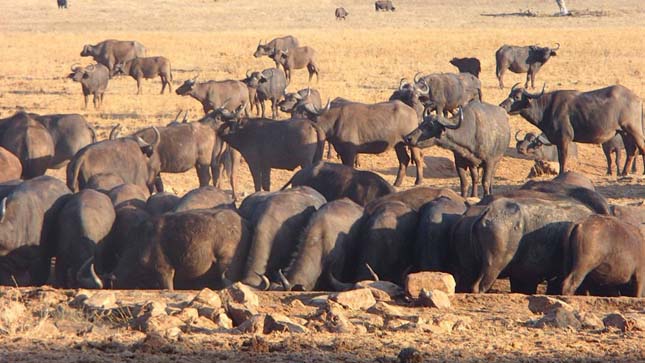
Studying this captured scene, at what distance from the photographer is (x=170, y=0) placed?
267 ft

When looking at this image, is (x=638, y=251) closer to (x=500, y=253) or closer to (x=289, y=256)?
(x=500, y=253)

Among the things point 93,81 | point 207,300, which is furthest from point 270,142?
point 93,81

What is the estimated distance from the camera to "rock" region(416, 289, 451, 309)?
9.27 m

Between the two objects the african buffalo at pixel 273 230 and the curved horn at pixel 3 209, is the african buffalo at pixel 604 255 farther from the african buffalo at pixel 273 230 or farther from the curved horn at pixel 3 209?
the curved horn at pixel 3 209

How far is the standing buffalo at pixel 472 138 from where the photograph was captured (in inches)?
656

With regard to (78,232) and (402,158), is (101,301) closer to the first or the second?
(78,232)

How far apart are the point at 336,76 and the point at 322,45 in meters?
11.1

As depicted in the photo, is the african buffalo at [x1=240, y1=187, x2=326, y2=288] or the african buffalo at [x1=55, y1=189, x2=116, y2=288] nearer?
the african buffalo at [x1=240, y1=187, x2=326, y2=288]

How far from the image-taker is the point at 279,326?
8.10 m

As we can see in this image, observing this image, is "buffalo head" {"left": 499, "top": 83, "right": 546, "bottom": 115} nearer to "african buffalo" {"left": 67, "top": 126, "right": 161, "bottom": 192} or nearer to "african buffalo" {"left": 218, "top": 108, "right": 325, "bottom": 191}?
"african buffalo" {"left": 218, "top": 108, "right": 325, "bottom": 191}

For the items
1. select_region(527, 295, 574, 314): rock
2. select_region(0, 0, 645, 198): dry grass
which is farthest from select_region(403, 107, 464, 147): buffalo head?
select_region(527, 295, 574, 314): rock

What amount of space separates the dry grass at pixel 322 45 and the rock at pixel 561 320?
353 inches

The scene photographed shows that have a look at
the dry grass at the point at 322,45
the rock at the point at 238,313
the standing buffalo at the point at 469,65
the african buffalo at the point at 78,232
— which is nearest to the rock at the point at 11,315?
the rock at the point at 238,313

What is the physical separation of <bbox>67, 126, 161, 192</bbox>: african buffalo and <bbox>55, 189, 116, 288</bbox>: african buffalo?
2.83 m
